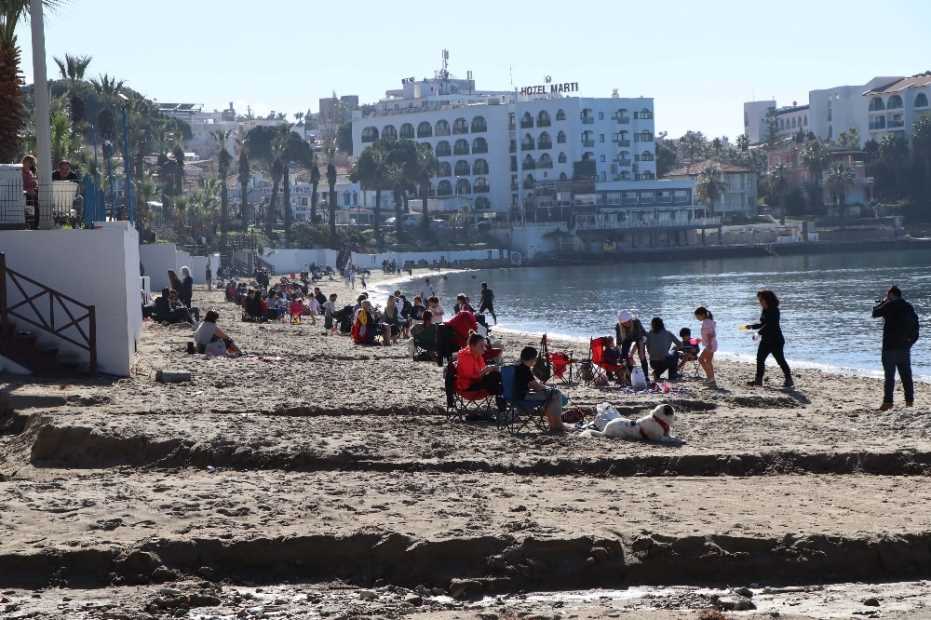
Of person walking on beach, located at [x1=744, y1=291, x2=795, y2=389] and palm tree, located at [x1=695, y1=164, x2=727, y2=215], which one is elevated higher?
palm tree, located at [x1=695, y1=164, x2=727, y2=215]

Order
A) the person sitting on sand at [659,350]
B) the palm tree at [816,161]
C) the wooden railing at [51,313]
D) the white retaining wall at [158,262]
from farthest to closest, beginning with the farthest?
the palm tree at [816,161] → the white retaining wall at [158,262] → the person sitting on sand at [659,350] → the wooden railing at [51,313]

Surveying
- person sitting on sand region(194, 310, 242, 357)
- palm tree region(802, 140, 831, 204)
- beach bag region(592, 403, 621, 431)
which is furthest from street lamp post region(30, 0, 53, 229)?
palm tree region(802, 140, 831, 204)

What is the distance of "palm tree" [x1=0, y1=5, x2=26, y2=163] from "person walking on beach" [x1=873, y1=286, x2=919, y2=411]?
1607 centimetres

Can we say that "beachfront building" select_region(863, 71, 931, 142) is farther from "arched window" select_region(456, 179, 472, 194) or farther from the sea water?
"arched window" select_region(456, 179, 472, 194)

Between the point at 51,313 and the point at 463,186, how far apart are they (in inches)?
4766

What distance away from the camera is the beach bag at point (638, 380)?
17.8 m

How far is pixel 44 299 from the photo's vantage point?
17391 millimetres

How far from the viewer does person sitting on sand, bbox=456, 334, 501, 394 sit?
1418 cm

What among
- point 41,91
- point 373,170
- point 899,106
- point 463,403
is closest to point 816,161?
point 899,106

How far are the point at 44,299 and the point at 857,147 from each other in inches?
5393

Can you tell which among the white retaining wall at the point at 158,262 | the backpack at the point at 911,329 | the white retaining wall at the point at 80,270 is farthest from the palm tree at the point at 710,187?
the white retaining wall at the point at 80,270

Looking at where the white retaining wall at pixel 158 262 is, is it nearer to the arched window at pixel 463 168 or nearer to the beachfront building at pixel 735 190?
the arched window at pixel 463 168

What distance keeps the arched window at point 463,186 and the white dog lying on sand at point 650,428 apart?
4895 inches

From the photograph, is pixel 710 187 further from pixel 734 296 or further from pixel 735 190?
pixel 734 296
